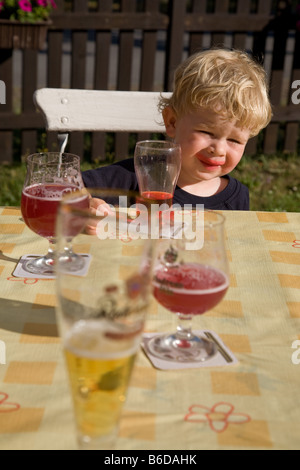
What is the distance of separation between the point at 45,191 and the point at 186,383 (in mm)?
628

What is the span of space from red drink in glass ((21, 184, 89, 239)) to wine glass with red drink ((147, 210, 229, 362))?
419mm

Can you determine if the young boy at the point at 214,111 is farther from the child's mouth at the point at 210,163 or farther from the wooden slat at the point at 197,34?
the wooden slat at the point at 197,34

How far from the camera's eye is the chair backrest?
2.59 meters

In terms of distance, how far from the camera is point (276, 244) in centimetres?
186

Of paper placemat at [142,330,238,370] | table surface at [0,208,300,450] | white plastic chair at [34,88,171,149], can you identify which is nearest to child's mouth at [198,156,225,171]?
white plastic chair at [34,88,171,149]

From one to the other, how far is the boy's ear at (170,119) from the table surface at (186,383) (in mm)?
1150

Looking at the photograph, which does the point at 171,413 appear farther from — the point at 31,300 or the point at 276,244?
the point at 276,244

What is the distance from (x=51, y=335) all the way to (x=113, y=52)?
1009 cm

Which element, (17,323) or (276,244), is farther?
(276,244)

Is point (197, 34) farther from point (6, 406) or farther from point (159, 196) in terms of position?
point (6, 406)

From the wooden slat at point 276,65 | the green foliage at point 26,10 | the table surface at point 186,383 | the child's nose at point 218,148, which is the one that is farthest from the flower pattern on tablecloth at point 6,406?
the wooden slat at point 276,65

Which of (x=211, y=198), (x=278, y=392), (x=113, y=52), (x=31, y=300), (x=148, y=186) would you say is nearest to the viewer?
(x=278, y=392)

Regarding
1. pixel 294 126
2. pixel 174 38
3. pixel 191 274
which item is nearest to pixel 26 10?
pixel 174 38
